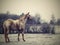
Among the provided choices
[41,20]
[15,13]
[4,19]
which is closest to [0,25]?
[4,19]

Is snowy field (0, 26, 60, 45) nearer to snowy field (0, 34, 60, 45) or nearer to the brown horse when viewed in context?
snowy field (0, 34, 60, 45)

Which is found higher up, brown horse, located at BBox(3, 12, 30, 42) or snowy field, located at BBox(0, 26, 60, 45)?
brown horse, located at BBox(3, 12, 30, 42)

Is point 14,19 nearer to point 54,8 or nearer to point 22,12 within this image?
point 22,12

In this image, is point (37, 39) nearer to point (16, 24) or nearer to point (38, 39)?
point (38, 39)

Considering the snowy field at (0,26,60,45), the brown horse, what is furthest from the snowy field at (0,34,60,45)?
the brown horse

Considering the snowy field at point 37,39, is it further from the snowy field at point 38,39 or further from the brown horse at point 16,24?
the brown horse at point 16,24

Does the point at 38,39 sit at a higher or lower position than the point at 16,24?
lower

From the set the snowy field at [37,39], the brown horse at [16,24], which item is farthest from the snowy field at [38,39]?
the brown horse at [16,24]

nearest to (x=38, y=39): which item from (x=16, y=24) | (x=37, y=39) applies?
(x=37, y=39)

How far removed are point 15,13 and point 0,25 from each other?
1.33 feet

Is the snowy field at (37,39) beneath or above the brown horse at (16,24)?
beneath

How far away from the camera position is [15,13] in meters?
3.00

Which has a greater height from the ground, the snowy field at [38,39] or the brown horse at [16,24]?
the brown horse at [16,24]

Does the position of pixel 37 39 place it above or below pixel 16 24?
below
